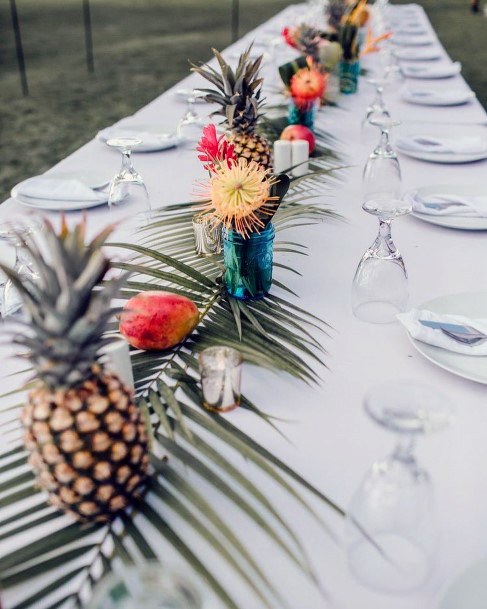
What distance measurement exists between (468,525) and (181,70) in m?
6.12

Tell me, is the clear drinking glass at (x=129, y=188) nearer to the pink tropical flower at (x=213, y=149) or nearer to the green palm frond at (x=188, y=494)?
the pink tropical flower at (x=213, y=149)

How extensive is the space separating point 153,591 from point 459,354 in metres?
0.59

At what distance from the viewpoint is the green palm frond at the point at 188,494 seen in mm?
585

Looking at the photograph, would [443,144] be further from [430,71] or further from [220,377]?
[220,377]

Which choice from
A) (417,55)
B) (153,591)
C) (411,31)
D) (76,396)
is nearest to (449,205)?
(76,396)

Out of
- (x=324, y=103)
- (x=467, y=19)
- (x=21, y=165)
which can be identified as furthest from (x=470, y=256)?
(x=467, y=19)

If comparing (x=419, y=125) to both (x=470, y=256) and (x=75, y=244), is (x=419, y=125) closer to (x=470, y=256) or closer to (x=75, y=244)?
(x=470, y=256)

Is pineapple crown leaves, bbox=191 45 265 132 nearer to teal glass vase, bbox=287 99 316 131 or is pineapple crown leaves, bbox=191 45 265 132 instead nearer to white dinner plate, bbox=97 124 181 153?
white dinner plate, bbox=97 124 181 153

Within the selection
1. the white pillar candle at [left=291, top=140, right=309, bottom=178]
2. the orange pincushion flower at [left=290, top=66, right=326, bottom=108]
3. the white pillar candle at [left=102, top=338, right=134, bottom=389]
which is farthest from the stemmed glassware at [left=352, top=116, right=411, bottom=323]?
the orange pincushion flower at [left=290, top=66, right=326, bottom=108]

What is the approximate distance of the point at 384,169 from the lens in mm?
1464

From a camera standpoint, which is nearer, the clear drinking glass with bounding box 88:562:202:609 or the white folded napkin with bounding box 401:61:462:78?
the clear drinking glass with bounding box 88:562:202:609

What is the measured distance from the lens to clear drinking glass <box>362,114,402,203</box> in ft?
4.78

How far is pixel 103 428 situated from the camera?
0.60 m

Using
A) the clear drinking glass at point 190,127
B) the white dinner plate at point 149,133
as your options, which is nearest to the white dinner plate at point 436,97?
the clear drinking glass at point 190,127
